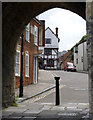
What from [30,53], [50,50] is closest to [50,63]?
[50,50]

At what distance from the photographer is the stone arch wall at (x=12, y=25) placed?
6531 mm

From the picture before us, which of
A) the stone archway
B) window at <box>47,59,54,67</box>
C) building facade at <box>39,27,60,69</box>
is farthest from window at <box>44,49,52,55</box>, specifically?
the stone archway

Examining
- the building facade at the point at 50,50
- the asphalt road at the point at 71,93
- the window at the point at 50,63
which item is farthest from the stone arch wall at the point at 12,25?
the window at the point at 50,63

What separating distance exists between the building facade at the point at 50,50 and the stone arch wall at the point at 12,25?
158 ft

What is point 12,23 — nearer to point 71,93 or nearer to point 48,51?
point 71,93

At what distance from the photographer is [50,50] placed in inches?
2216

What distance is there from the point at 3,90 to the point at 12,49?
1.38m

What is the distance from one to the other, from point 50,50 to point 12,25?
4949 cm

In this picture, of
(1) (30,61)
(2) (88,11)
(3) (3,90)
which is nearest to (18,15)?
(3) (3,90)

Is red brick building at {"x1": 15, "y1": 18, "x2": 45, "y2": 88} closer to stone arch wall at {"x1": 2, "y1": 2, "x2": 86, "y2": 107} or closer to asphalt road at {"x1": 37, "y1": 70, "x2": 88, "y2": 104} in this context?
asphalt road at {"x1": 37, "y1": 70, "x2": 88, "y2": 104}

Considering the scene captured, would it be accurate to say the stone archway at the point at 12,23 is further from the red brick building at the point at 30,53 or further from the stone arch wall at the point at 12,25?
the red brick building at the point at 30,53

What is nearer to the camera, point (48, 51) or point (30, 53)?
point (30, 53)

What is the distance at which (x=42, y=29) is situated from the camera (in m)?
21.5

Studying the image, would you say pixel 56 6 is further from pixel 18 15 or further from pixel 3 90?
pixel 3 90
